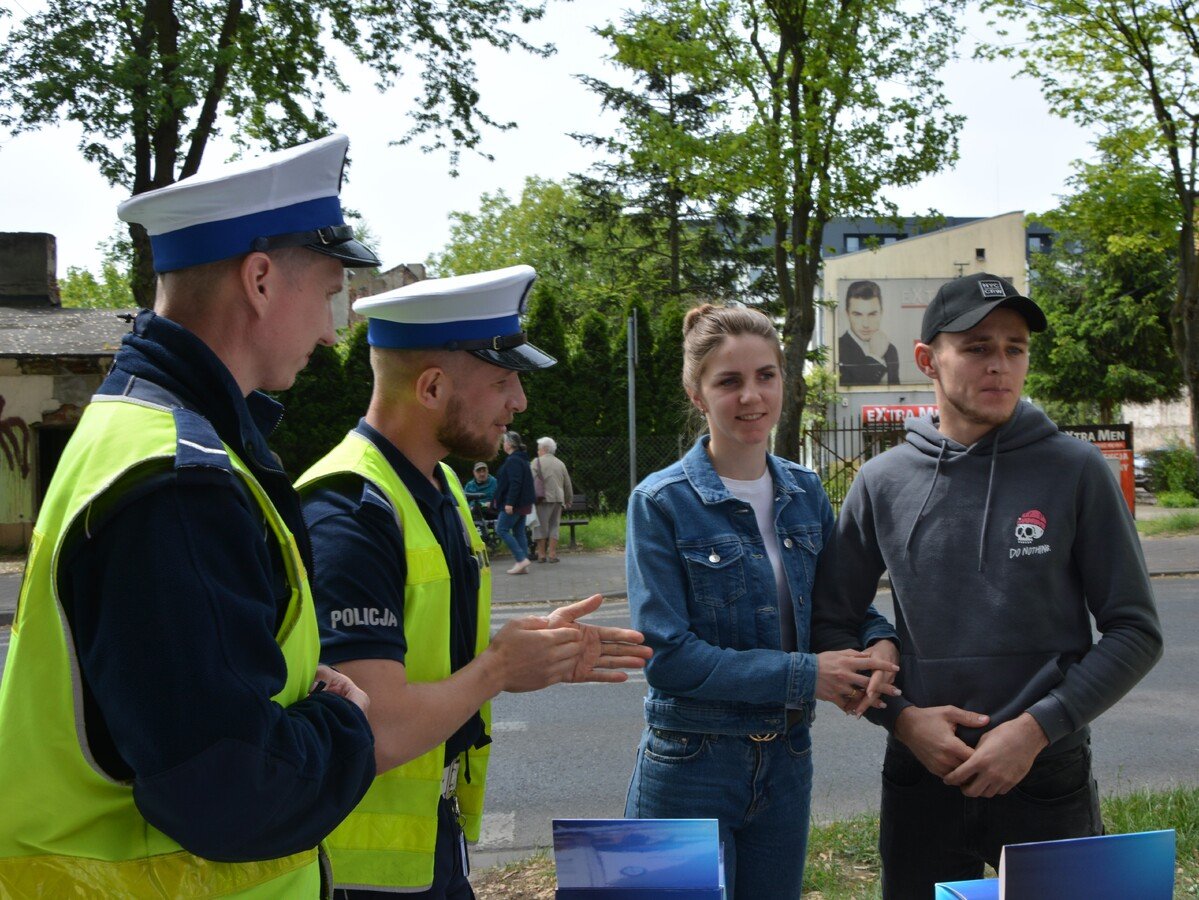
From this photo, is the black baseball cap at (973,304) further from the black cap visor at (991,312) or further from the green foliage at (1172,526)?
the green foliage at (1172,526)

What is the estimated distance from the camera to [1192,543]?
1662 cm

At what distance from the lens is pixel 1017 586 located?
270 centimetres

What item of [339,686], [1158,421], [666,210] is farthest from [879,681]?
[1158,421]

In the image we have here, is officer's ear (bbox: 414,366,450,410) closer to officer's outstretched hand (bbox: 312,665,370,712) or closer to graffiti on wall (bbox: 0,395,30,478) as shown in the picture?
officer's outstretched hand (bbox: 312,665,370,712)

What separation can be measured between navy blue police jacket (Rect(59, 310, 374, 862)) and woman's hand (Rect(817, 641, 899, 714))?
5.02 feet

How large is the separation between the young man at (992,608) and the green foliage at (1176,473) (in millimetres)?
22627

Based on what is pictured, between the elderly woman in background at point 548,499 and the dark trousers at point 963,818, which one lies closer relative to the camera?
the dark trousers at point 963,818

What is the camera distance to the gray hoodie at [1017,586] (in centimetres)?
262

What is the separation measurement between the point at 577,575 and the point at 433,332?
13.3 metres

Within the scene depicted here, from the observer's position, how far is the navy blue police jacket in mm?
1302

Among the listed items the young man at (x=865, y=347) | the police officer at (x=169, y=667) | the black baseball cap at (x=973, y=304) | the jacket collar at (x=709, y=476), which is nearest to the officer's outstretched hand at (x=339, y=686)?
the police officer at (x=169, y=667)

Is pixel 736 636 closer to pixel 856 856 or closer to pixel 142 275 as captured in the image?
pixel 856 856

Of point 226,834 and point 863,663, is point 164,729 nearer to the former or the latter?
point 226,834

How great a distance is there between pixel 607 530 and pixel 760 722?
17.1 meters
